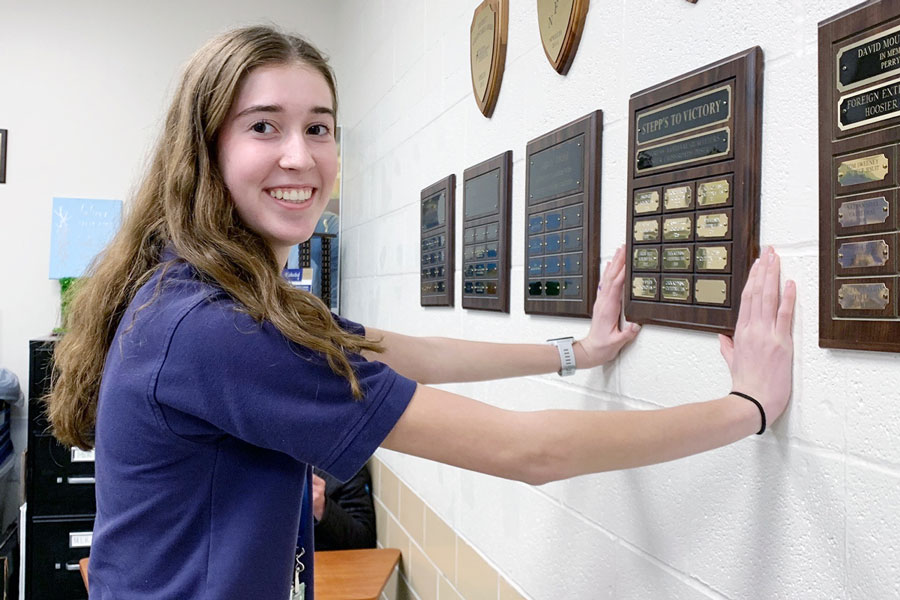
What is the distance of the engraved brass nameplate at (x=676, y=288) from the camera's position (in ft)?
3.17

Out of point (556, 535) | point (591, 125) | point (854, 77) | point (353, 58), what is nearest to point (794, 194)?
point (854, 77)

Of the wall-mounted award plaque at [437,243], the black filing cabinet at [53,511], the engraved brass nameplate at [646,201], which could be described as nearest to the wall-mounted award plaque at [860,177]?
the engraved brass nameplate at [646,201]

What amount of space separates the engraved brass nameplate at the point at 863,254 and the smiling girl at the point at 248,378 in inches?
3.5

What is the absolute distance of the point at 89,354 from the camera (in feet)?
3.35

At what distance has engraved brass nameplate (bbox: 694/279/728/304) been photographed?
90 centimetres

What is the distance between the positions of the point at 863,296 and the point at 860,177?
0.38 feet

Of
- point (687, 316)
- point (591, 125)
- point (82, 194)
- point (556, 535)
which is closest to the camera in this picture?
point (687, 316)

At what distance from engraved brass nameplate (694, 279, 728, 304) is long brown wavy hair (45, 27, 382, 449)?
1.35 ft

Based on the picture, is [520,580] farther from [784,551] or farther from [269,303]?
[269,303]

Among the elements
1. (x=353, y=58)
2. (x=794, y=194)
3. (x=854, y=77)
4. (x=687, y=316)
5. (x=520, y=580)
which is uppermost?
(x=353, y=58)

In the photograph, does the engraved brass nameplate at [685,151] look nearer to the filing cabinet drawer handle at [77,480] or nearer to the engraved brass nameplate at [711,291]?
the engraved brass nameplate at [711,291]

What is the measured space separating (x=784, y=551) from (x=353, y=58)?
2.78 meters

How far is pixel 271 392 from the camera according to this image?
78 centimetres

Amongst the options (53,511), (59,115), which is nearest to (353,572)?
(53,511)
